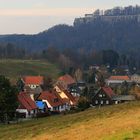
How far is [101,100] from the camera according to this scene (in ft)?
232

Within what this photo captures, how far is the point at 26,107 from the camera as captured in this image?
55.9 meters

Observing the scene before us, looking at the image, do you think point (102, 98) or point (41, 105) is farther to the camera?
point (102, 98)

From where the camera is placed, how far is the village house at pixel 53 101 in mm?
63094

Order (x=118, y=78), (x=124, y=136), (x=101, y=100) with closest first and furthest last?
(x=124, y=136), (x=101, y=100), (x=118, y=78)

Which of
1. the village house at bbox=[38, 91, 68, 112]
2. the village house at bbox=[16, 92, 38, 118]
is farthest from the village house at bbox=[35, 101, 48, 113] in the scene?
the village house at bbox=[16, 92, 38, 118]

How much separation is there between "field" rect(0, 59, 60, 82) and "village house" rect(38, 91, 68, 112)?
72.8 meters

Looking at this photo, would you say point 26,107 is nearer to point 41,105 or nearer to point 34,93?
point 41,105

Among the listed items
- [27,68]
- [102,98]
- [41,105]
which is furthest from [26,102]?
[27,68]

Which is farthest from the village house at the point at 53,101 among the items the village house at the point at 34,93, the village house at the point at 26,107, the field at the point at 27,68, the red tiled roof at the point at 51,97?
the field at the point at 27,68

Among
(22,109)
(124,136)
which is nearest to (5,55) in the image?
(22,109)

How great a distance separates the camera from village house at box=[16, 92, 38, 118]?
5572 cm

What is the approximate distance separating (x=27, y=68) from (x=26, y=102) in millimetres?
96572

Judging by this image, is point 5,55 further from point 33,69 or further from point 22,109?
point 22,109

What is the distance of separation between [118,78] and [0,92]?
103m
